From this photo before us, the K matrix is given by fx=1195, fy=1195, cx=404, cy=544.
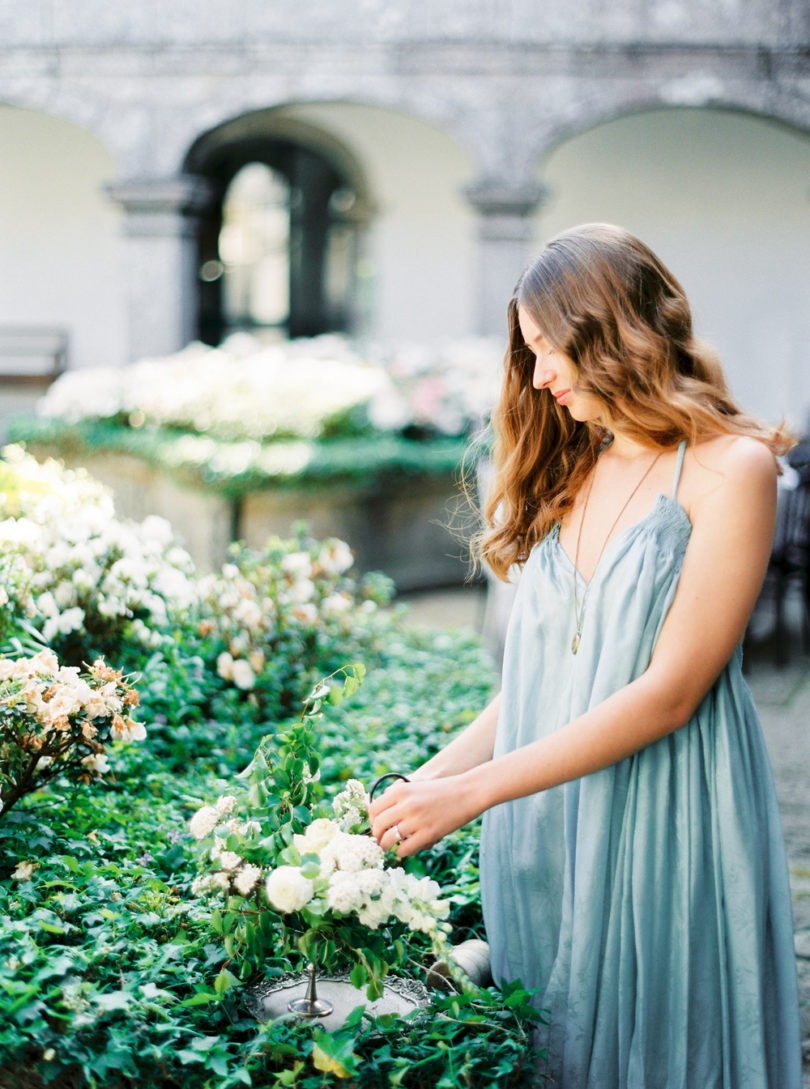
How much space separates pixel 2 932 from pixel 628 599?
1.16 meters

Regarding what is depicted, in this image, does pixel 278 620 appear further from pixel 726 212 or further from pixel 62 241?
pixel 62 241

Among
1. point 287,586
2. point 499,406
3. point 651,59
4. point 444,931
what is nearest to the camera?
point 444,931

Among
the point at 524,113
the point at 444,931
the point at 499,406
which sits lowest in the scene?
the point at 444,931

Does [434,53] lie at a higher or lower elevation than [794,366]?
higher

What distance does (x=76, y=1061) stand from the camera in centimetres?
177

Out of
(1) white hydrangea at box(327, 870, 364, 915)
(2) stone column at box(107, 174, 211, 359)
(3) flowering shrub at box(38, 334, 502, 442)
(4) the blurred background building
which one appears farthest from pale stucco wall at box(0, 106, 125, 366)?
(1) white hydrangea at box(327, 870, 364, 915)

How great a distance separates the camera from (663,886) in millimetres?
1834

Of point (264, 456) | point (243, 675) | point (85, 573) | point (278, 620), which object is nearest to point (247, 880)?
point (85, 573)

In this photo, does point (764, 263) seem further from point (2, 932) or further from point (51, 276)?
point (2, 932)

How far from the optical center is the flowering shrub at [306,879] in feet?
5.47

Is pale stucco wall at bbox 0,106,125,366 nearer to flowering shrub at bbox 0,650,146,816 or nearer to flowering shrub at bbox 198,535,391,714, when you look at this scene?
flowering shrub at bbox 198,535,391,714

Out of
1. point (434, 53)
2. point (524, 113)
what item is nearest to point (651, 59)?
point (524, 113)

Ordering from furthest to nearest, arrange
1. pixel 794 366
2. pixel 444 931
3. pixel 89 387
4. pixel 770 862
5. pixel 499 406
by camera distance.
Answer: pixel 794 366 < pixel 89 387 < pixel 499 406 < pixel 770 862 < pixel 444 931

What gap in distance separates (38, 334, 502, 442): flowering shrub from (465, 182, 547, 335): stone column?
0.99 m
